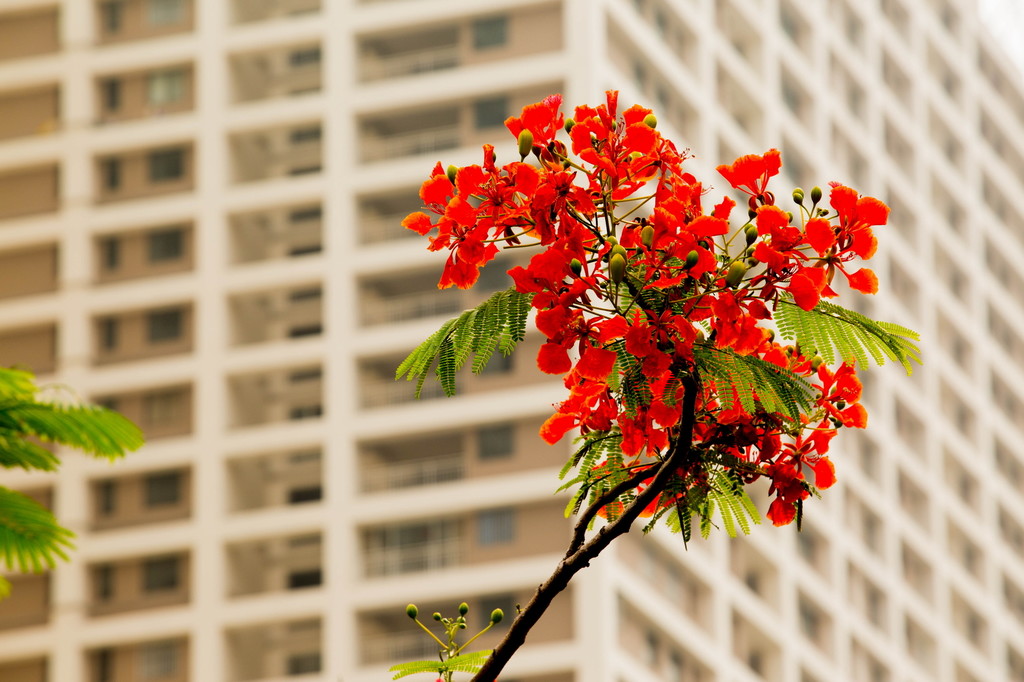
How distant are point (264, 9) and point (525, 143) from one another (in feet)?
195

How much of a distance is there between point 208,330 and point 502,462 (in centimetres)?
1124

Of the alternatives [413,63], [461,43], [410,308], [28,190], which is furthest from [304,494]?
[461,43]

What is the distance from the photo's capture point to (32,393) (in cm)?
595

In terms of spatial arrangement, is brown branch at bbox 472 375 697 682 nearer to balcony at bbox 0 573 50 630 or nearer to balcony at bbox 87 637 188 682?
balcony at bbox 87 637 188 682

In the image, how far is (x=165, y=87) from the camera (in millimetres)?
61719

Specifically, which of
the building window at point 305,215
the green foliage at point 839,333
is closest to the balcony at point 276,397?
the building window at point 305,215

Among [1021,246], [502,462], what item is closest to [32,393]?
[502,462]

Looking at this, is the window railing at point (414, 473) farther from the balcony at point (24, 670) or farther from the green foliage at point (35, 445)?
the green foliage at point (35, 445)

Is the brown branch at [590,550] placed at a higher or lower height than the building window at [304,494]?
lower

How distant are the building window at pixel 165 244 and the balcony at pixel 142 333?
6.15 ft

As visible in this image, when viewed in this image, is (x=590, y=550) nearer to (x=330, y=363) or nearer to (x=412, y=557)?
(x=412, y=557)

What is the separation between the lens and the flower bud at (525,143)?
4703 millimetres

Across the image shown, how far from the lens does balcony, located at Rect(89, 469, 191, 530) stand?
56.6 m

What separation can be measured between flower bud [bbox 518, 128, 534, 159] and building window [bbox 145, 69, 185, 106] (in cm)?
5792
